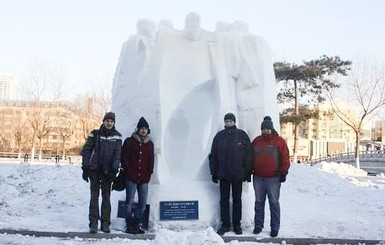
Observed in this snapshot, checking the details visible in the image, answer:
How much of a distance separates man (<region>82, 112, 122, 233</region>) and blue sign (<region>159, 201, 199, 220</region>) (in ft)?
3.01

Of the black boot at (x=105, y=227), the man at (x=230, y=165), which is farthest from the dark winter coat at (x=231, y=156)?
the black boot at (x=105, y=227)

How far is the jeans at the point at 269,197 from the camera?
8.20 meters

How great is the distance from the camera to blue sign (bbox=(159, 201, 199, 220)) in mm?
8508

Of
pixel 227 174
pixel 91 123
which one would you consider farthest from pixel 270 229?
pixel 91 123

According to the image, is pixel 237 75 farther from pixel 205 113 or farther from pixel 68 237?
pixel 68 237

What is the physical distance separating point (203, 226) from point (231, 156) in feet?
4.22

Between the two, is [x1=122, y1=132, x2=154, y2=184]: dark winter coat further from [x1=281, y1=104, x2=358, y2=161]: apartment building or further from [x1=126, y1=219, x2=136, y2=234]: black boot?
[x1=281, y1=104, x2=358, y2=161]: apartment building

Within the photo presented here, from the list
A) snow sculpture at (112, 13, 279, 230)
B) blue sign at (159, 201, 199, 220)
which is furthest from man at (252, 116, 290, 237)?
blue sign at (159, 201, 199, 220)

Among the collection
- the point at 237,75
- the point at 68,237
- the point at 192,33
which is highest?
the point at 192,33

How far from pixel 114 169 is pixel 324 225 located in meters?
4.04

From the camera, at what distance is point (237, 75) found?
9.33m

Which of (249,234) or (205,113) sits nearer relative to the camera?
(249,234)

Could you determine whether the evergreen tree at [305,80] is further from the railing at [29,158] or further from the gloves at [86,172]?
the gloves at [86,172]

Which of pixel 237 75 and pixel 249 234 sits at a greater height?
pixel 237 75
